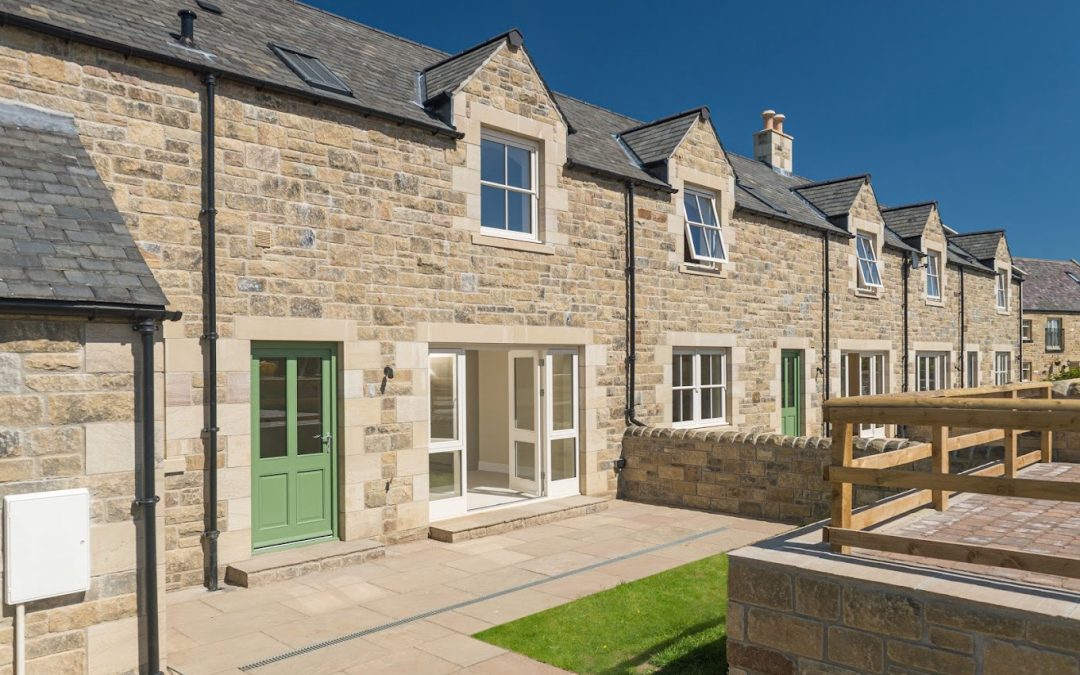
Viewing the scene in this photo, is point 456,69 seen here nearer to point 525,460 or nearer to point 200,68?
point 200,68

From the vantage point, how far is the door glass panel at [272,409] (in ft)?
26.1

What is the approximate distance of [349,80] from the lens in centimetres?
939

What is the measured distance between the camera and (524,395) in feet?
37.3

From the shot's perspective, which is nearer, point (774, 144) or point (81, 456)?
point (81, 456)

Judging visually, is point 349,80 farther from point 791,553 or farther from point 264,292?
point 791,553

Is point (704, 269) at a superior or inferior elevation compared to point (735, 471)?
superior

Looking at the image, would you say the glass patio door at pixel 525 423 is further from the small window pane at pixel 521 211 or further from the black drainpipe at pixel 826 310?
the black drainpipe at pixel 826 310

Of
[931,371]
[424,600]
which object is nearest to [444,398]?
[424,600]

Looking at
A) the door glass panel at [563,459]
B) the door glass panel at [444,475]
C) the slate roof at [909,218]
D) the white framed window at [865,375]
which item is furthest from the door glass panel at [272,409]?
the slate roof at [909,218]

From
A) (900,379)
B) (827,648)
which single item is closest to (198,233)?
(827,648)

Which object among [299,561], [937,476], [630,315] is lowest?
→ [299,561]

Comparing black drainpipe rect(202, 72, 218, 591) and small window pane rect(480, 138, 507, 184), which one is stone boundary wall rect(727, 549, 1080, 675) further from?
small window pane rect(480, 138, 507, 184)

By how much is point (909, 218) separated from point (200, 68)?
20148mm

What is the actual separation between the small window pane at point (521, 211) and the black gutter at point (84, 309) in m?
6.06
